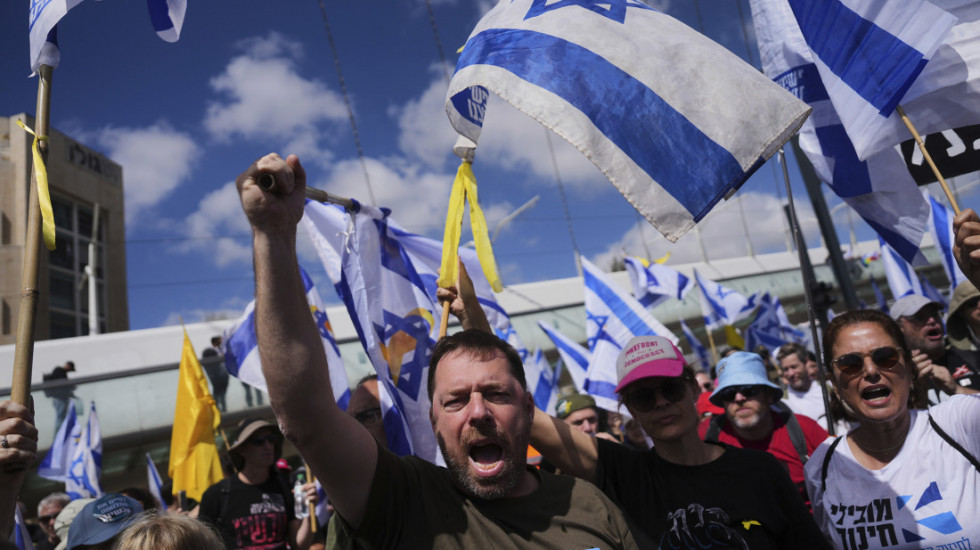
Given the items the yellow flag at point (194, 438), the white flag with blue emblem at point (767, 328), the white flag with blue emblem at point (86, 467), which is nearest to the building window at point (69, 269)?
the white flag with blue emblem at point (86, 467)

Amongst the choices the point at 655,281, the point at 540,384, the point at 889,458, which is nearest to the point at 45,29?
the point at 889,458

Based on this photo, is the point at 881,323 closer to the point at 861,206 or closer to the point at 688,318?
the point at 861,206

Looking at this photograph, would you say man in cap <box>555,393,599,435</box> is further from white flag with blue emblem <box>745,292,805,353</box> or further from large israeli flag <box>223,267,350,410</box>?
white flag with blue emblem <box>745,292,805,353</box>

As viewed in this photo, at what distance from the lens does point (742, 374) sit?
12.2 ft

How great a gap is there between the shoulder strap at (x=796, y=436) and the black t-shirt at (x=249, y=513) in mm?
2989

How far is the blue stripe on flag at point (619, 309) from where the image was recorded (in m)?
7.14

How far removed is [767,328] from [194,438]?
942 cm

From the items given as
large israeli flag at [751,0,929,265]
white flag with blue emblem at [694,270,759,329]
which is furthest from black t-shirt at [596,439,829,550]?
white flag with blue emblem at [694,270,759,329]

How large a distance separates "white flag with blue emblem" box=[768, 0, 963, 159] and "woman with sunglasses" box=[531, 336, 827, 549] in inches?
47.9

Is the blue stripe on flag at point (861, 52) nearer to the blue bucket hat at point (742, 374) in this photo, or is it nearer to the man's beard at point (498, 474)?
the blue bucket hat at point (742, 374)

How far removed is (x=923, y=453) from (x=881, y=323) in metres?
0.47

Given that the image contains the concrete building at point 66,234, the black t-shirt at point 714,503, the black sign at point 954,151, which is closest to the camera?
the black t-shirt at point 714,503

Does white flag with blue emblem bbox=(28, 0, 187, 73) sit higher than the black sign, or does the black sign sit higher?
white flag with blue emblem bbox=(28, 0, 187, 73)

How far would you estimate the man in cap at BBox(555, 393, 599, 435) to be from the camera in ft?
15.6
